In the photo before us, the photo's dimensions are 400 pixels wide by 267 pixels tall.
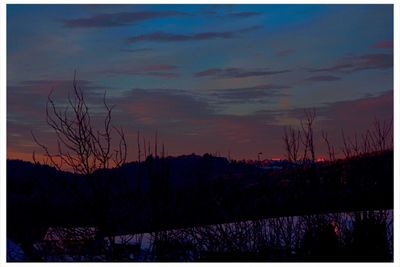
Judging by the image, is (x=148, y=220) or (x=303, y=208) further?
(x=303, y=208)

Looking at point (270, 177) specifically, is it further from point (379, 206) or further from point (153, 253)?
point (153, 253)

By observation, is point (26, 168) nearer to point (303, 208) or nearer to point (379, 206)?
point (303, 208)

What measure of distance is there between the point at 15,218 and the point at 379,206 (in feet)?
17.0

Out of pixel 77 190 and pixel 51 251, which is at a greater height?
pixel 77 190

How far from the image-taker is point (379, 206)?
930 centimetres

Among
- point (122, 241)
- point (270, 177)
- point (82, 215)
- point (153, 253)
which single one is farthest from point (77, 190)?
point (270, 177)

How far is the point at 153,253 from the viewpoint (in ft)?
26.1
